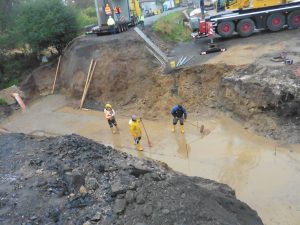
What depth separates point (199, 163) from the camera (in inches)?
Result: 495

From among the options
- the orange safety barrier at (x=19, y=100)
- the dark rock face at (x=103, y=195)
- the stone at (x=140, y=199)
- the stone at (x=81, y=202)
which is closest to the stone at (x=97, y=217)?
the dark rock face at (x=103, y=195)

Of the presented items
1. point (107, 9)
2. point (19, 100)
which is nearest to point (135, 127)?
point (19, 100)

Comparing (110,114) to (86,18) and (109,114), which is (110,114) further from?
(86,18)

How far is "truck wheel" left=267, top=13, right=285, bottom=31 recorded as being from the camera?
2046cm

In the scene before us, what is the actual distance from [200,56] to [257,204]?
→ 10.3 m

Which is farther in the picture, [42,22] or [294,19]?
[42,22]

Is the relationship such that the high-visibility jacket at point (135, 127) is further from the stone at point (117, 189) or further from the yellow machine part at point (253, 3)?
the yellow machine part at point (253, 3)

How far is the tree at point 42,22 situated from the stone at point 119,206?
628 inches

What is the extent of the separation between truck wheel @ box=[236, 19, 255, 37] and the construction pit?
826 millimetres

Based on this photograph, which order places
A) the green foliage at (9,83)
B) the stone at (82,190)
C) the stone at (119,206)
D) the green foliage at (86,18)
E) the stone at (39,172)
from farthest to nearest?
the green foliage at (86,18) < the green foliage at (9,83) < the stone at (39,172) < the stone at (82,190) < the stone at (119,206)

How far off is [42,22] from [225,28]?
33.9 ft

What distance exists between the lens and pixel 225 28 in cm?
2094

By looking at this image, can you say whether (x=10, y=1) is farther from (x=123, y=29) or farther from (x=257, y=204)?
(x=257, y=204)

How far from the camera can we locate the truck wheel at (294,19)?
20.4 m
